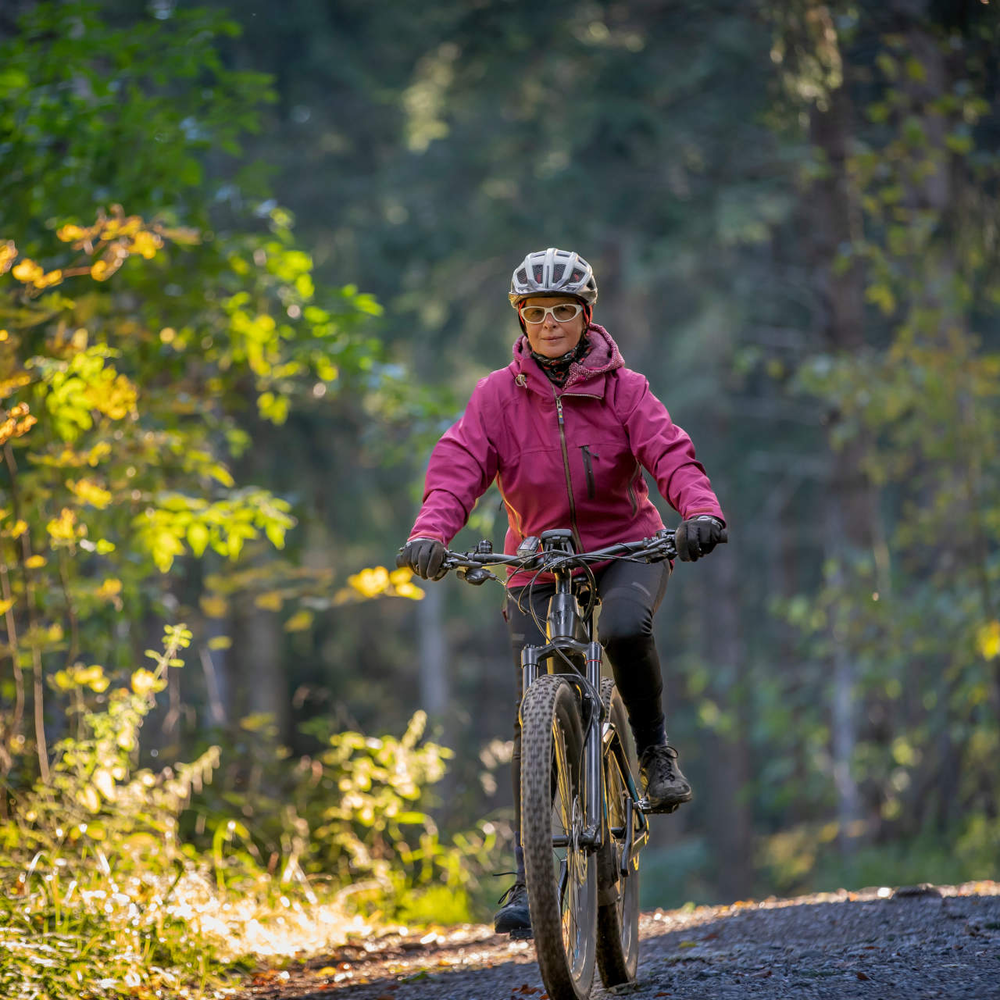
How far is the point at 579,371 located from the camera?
4715 mm

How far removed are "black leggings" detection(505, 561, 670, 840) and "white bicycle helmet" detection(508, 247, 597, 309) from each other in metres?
1.02

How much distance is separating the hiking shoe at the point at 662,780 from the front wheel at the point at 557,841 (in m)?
0.54

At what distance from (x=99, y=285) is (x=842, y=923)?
4.93m

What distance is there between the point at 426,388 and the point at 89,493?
2838 millimetres

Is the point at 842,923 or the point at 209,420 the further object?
the point at 209,420

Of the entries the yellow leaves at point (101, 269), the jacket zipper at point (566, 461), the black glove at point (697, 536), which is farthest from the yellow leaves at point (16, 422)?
the black glove at point (697, 536)

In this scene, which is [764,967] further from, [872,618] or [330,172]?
[330,172]

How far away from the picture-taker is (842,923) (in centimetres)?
584

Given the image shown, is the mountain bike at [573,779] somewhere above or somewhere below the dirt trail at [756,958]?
above

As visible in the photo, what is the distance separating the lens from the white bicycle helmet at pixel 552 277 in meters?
4.69

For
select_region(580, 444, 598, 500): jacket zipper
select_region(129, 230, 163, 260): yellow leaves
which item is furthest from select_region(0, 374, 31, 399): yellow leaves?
select_region(580, 444, 598, 500): jacket zipper

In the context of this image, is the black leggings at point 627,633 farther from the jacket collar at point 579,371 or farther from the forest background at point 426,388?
the forest background at point 426,388

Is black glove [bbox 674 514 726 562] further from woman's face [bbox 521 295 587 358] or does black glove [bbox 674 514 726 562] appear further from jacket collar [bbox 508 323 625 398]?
woman's face [bbox 521 295 587 358]

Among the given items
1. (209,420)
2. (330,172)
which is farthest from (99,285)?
(330,172)
